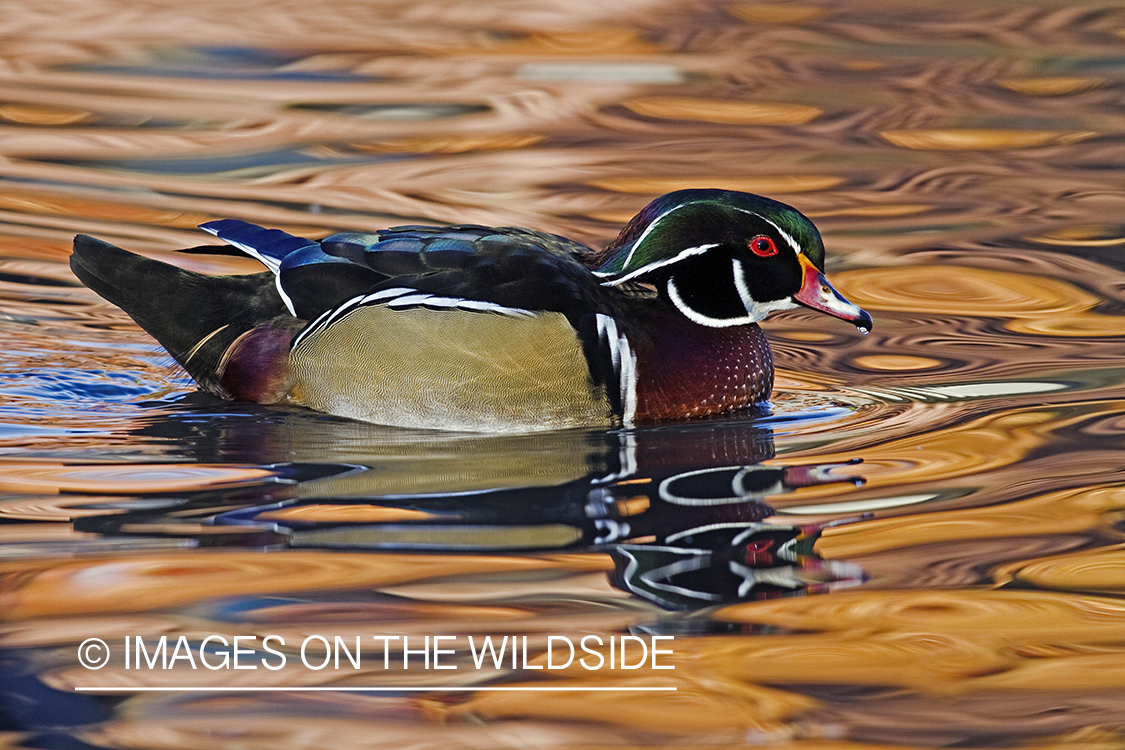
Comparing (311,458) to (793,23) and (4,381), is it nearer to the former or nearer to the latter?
(4,381)

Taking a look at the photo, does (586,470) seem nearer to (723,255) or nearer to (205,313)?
(723,255)

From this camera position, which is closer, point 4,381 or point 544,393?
point 544,393

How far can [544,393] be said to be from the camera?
5859 mm

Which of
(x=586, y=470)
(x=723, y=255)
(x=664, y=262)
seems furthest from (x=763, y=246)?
(x=586, y=470)

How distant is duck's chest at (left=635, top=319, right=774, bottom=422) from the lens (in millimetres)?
6035

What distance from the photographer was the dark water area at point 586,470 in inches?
148

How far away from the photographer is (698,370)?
241 inches

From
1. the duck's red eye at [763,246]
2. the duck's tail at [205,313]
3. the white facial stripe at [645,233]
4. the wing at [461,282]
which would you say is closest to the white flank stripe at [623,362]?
the wing at [461,282]

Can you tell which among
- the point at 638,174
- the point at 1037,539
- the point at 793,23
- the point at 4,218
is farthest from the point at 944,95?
the point at 1037,539

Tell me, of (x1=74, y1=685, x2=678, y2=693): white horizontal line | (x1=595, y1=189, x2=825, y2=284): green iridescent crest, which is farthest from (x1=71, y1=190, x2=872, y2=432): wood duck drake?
(x1=74, y1=685, x2=678, y2=693): white horizontal line

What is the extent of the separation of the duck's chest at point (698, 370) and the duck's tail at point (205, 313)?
4.57 ft

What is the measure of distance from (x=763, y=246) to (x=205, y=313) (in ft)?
7.36

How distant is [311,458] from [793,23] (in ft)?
29.2

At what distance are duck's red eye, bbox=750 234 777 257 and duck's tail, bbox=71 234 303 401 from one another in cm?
178
